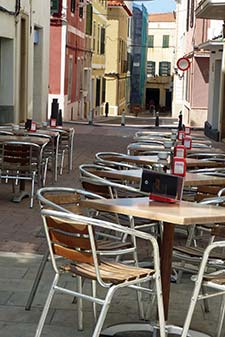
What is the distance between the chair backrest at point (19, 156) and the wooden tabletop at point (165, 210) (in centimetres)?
458

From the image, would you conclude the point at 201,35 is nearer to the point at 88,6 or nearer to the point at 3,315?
the point at 88,6

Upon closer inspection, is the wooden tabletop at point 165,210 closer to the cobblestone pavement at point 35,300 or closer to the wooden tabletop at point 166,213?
the wooden tabletop at point 166,213

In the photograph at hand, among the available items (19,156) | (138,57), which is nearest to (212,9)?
(19,156)

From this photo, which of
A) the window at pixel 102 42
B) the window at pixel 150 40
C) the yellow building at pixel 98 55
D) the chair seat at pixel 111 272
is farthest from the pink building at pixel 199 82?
the window at pixel 150 40

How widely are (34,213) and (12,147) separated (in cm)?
110

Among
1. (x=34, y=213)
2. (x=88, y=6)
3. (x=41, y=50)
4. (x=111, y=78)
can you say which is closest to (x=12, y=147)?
(x=34, y=213)

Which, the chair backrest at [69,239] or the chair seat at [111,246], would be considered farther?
the chair seat at [111,246]

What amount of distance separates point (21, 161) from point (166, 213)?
5339 millimetres

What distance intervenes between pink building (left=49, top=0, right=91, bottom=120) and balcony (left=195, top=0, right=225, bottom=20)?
863 cm

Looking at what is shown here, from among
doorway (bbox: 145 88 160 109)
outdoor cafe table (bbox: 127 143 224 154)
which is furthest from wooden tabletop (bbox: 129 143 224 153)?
doorway (bbox: 145 88 160 109)

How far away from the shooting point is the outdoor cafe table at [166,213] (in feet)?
13.1

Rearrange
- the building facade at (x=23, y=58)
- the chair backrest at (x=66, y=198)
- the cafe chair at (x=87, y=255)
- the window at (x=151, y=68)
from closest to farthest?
1. the cafe chair at (x=87, y=255)
2. the chair backrest at (x=66, y=198)
3. the building facade at (x=23, y=58)
4. the window at (x=151, y=68)

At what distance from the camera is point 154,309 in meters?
4.91

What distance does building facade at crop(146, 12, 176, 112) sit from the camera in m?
61.6
